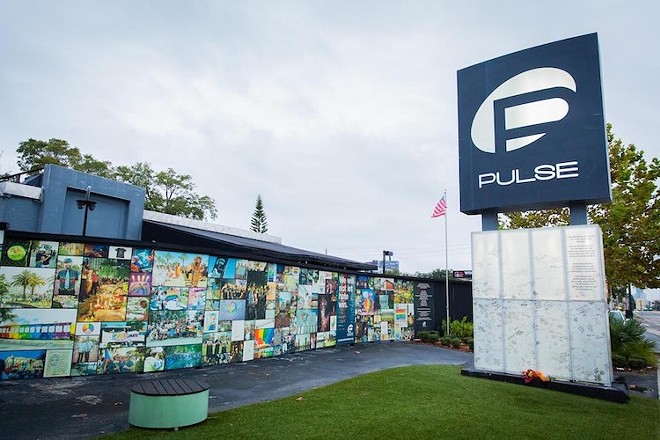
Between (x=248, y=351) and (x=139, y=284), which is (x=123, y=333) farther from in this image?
(x=248, y=351)

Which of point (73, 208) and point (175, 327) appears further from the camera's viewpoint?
point (73, 208)

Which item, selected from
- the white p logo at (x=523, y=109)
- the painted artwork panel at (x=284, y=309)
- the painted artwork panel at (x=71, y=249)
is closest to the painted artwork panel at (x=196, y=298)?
the painted artwork panel at (x=71, y=249)

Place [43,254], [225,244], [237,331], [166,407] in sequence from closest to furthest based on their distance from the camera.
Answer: [166,407] < [43,254] < [237,331] < [225,244]

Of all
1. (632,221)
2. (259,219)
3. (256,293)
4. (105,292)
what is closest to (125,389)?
(105,292)

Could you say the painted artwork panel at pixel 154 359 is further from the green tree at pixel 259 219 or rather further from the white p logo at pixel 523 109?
the green tree at pixel 259 219

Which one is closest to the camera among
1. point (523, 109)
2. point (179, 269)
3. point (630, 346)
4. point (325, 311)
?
point (179, 269)

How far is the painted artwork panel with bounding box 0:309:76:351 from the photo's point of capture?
25.0 feet

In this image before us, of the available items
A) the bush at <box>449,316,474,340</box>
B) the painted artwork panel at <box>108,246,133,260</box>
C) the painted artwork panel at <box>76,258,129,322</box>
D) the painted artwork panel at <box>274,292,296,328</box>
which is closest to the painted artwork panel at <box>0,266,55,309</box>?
the painted artwork panel at <box>76,258,129,322</box>

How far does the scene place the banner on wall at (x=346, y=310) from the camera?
15.0m

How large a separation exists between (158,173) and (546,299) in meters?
36.6

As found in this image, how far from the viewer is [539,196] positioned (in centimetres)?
938

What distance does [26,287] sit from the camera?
7.86 meters

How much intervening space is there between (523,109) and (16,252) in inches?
A: 470

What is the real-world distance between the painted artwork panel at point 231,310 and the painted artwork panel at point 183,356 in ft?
3.21
